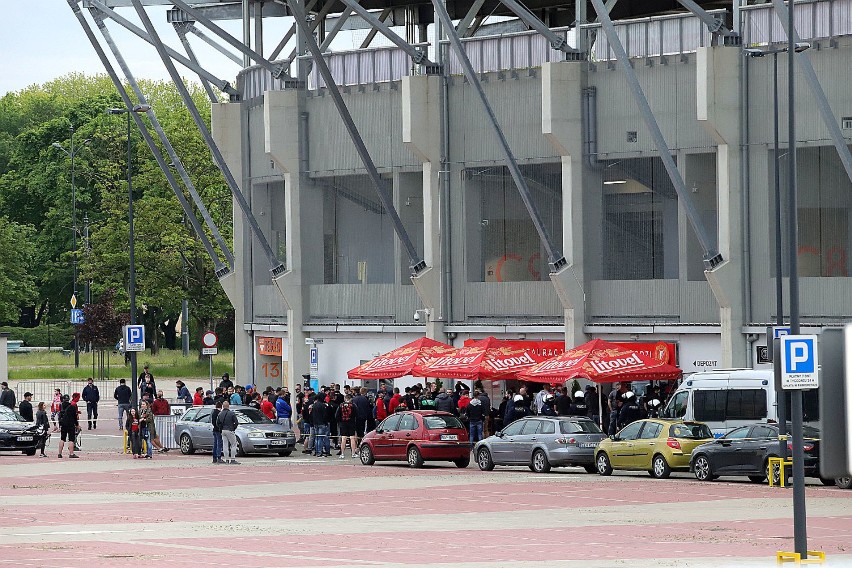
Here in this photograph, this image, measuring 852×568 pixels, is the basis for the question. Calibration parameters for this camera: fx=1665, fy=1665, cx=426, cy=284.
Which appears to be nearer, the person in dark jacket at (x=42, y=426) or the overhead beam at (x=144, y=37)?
the person in dark jacket at (x=42, y=426)

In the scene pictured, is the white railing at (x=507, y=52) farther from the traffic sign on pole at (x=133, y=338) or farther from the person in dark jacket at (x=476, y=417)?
the traffic sign on pole at (x=133, y=338)

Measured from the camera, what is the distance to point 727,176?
41812 millimetres

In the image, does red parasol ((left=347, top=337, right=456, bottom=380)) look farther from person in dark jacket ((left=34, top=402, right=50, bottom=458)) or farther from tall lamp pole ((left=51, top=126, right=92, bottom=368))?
tall lamp pole ((left=51, top=126, right=92, bottom=368))

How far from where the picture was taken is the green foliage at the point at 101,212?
272 ft

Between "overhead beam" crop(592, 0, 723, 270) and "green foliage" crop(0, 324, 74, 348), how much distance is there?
6607cm

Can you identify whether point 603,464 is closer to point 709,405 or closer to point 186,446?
point 709,405

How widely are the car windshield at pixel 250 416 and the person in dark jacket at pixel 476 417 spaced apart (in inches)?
215

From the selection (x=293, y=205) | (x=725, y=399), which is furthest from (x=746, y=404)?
(x=293, y=205)

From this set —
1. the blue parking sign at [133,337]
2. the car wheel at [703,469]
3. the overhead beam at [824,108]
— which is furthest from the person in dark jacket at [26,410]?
the overhead beam at [824,108]

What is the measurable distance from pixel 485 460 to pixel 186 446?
9918mm

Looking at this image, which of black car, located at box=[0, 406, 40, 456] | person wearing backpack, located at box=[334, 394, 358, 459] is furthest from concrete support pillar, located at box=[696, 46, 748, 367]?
black car, located at box=[0, 406, 40, 456]

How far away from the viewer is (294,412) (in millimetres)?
52156

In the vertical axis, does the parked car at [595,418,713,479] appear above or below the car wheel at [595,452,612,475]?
above

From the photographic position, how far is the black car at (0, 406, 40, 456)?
43.5 m
